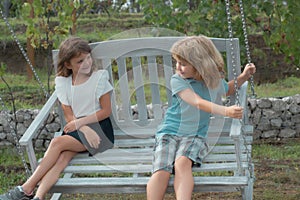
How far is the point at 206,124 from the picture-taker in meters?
3.89

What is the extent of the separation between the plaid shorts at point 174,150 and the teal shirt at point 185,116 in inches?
1.6

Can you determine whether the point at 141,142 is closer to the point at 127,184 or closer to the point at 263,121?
the point at 127,184

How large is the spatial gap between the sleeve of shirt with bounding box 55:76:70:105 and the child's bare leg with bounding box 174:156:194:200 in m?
0.83

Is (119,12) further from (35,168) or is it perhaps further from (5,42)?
(35,168)

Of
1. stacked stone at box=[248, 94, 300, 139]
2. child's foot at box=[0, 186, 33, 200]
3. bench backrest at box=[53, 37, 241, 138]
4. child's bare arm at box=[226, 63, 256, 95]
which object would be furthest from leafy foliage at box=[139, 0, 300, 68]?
child's foot at box=[0, 186, 33, 200]

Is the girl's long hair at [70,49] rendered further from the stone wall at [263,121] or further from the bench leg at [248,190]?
the stone wall at [263,121]

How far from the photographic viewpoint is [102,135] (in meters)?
Answer: 4.05

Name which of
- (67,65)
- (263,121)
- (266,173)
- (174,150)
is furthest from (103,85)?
(263,121)

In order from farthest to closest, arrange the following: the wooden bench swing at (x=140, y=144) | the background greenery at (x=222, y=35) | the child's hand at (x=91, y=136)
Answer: the background greenery at (x=222, y=35) < the child's hand at (x=91, y=136) < the wooden bench swing at (x=140, y=144)

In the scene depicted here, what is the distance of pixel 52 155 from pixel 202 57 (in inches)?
36.9

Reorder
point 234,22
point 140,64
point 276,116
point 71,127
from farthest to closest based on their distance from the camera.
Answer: point 234,22 < point 276,116 < point 140,64 < point 71,127

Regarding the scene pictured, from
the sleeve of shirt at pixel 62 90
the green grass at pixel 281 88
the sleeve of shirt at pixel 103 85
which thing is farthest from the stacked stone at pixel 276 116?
the sleeve of shirt at pixel 62 90

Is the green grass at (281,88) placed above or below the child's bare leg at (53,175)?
below

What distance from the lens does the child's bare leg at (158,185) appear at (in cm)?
350
